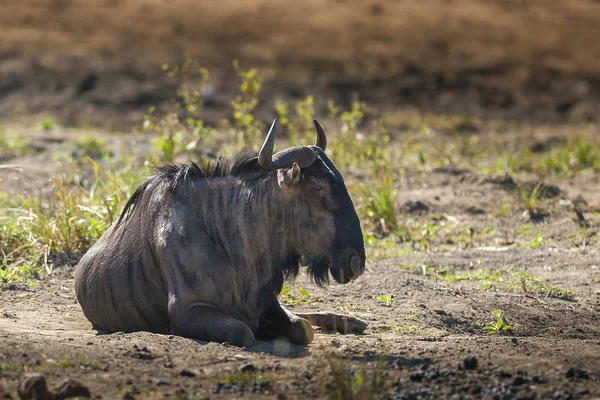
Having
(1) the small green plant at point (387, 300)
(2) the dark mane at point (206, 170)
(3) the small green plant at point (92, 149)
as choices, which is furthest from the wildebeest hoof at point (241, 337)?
(3) the small green plant at point (92, 149)

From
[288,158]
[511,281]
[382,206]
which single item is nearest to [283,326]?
[288,158]

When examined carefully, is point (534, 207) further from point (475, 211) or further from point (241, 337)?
point (241, 337)

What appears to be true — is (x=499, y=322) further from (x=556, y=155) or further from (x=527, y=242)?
(x=556, y=155)

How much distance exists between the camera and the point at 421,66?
80.5 ft

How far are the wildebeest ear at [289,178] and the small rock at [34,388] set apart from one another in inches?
96.3

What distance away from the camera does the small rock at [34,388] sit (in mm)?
5863

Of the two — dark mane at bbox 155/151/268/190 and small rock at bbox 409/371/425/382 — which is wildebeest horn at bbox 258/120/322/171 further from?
small rock at bbox 409/371/425/382

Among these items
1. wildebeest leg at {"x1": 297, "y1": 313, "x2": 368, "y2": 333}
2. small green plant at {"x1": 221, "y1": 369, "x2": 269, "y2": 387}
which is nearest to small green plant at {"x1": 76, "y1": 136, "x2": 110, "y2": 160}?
wildebeest leg at {"x1": 297, "y1": 313, "x2": 368, "y2": 333}

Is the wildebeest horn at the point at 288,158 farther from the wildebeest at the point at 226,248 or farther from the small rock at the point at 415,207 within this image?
the small rock at the point at 415,207

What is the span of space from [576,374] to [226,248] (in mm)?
2673

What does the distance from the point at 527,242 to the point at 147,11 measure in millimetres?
19455

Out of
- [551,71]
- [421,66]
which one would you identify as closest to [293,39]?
[421,66]

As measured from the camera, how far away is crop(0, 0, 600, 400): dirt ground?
641 centimetres

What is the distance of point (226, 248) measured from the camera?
26.1ft
